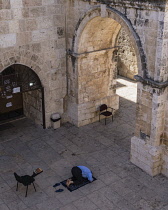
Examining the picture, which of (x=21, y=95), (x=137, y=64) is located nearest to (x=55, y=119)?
(x=21, y=95)

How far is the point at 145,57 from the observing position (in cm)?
864

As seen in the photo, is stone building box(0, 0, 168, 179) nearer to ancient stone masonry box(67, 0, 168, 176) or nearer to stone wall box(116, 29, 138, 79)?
ancient stone masonry box(67, 0, 168, 176)

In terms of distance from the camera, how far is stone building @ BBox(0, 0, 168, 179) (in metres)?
8.52

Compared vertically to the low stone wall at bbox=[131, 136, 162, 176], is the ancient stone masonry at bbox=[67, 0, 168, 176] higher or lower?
higher

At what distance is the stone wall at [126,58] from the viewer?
16297 millimetres

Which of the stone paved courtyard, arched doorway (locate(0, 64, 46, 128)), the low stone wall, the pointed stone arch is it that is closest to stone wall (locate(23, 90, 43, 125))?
arched doorway (locate(0, 64, 46, 128))

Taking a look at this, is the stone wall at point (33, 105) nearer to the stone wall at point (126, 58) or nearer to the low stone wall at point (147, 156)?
the low stone wall at point (147, 156)

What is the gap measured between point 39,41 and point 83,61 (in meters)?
1.65

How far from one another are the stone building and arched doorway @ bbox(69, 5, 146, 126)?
0.03 m

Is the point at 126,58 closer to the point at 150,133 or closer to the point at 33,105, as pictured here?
the point at 33,105

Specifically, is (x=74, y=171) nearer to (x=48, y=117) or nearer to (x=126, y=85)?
(x=48, y=117)

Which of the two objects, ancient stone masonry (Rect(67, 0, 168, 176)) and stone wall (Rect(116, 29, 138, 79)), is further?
stone wall (Rect(116, 29, 138, 79))

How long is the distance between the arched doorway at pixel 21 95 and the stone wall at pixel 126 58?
20.2 ft

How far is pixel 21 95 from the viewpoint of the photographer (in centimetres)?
1280
